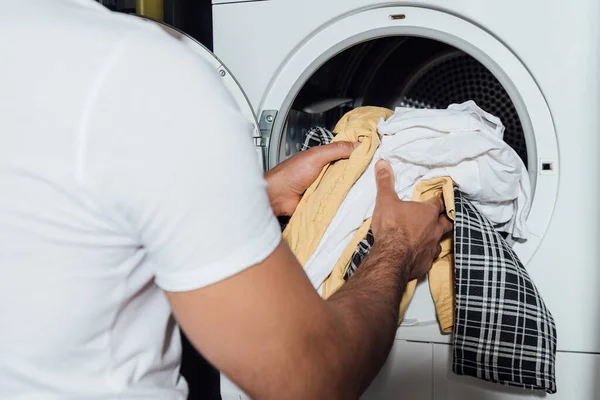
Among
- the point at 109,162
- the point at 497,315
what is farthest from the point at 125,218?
the point at 497,315

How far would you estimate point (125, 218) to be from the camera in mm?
459

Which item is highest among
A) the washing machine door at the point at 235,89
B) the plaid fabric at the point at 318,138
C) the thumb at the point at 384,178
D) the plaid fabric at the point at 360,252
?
the washing machine door at the point at 235,89

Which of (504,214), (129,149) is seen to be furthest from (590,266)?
(129,149)

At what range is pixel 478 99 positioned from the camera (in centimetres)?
120

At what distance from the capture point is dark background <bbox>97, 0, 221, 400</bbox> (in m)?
1.44

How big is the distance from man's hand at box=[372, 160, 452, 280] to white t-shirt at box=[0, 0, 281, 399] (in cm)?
40

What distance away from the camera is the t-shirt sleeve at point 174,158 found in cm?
43

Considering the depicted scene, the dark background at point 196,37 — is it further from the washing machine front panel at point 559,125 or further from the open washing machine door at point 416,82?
the washing machine front panel at point 559,125

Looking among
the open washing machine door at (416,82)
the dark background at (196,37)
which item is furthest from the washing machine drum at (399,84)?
the dark background at (196,37)

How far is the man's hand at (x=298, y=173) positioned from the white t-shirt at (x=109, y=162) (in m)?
0.51

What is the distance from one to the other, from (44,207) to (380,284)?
0.37 meters

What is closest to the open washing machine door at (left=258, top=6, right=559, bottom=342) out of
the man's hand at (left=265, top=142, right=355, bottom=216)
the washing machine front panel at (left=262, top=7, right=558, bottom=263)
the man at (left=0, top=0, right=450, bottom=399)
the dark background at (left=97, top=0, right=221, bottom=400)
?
the washing machine front panel at (left=262, top=7, right=558, bottom=263)

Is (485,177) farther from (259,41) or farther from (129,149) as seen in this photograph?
(129,149)

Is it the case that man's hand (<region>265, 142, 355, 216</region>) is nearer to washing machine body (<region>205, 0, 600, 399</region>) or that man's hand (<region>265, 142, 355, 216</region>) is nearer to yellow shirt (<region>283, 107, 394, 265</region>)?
yellow shirt (<region>283, 107, 394, 265</region>)
